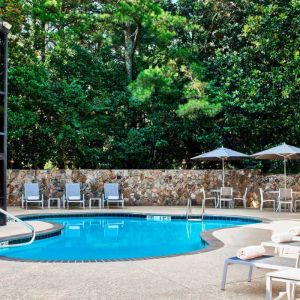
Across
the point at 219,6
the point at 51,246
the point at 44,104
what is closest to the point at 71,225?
the point at 51,246

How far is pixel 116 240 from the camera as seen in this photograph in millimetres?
11555

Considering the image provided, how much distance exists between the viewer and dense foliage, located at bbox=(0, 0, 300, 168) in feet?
61.9

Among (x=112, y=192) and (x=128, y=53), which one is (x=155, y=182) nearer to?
(x=112, y=192)

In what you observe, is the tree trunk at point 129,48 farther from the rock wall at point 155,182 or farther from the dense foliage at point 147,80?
the rock wall at point 155,182

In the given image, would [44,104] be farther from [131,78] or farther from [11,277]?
[11,277]

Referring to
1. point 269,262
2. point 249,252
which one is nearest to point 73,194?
point 249,252

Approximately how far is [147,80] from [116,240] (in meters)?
8.59

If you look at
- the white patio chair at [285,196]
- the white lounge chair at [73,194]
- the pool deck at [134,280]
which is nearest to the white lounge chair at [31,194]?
the white lounge chair at [73,194]

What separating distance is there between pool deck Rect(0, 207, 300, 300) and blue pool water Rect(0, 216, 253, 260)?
1.70 meters

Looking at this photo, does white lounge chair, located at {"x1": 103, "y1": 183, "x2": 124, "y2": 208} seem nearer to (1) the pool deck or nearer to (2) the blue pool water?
(2) the blue pool water

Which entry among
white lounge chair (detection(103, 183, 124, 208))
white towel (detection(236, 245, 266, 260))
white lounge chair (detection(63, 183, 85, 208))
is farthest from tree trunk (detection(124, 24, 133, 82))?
white towel (detection(236, 245, 266, 260))

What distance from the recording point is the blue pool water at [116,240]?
30.9ft

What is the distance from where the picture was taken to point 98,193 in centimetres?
1836

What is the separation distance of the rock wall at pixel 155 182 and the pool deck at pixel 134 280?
10206 millimetres
